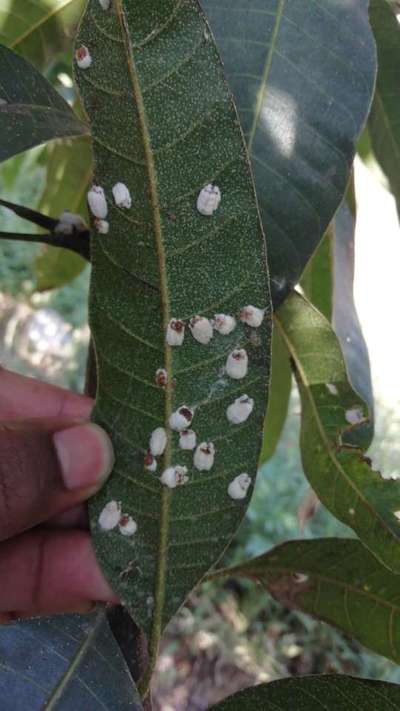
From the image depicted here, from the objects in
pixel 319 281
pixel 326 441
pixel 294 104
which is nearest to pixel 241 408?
pixel 326 441

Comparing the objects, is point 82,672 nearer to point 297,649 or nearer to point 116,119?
point 116,119

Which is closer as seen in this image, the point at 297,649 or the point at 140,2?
the point at 140,2

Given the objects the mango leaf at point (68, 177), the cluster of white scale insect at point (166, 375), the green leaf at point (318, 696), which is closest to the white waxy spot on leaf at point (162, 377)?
the cluster of white scale insect at point (166, 375)

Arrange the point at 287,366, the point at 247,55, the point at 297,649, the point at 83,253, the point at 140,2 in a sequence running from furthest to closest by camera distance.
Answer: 1. the point at 297,649
2. the point at 287,366
3. the point at 83,253
4. the point at 247,55
5. the point at 140,2

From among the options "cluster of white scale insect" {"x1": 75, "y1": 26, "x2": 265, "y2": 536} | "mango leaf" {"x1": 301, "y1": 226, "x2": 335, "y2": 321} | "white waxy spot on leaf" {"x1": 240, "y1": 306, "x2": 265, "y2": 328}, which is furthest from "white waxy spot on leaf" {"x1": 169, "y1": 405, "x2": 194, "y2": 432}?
"mango leaf" {"x1": 301, "y1": 226, "x2": 335, "y2": 321}

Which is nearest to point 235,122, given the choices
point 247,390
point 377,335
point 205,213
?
point 205,213

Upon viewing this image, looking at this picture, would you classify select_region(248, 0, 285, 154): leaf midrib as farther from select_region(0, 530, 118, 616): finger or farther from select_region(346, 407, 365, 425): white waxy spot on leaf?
select_region(0, 530, 118, 616): finger

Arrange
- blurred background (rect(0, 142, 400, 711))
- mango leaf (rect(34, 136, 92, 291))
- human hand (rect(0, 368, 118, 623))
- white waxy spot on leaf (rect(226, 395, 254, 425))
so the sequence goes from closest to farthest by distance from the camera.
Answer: white waxy spot on leaf (rect(226, 395, 254, 425)) < human hand (rect(0, 368, 118, 623)) < mango leaf (rect(34, 136, 92, 291)) < blurred background (rect(0, 142, 400, 711))
